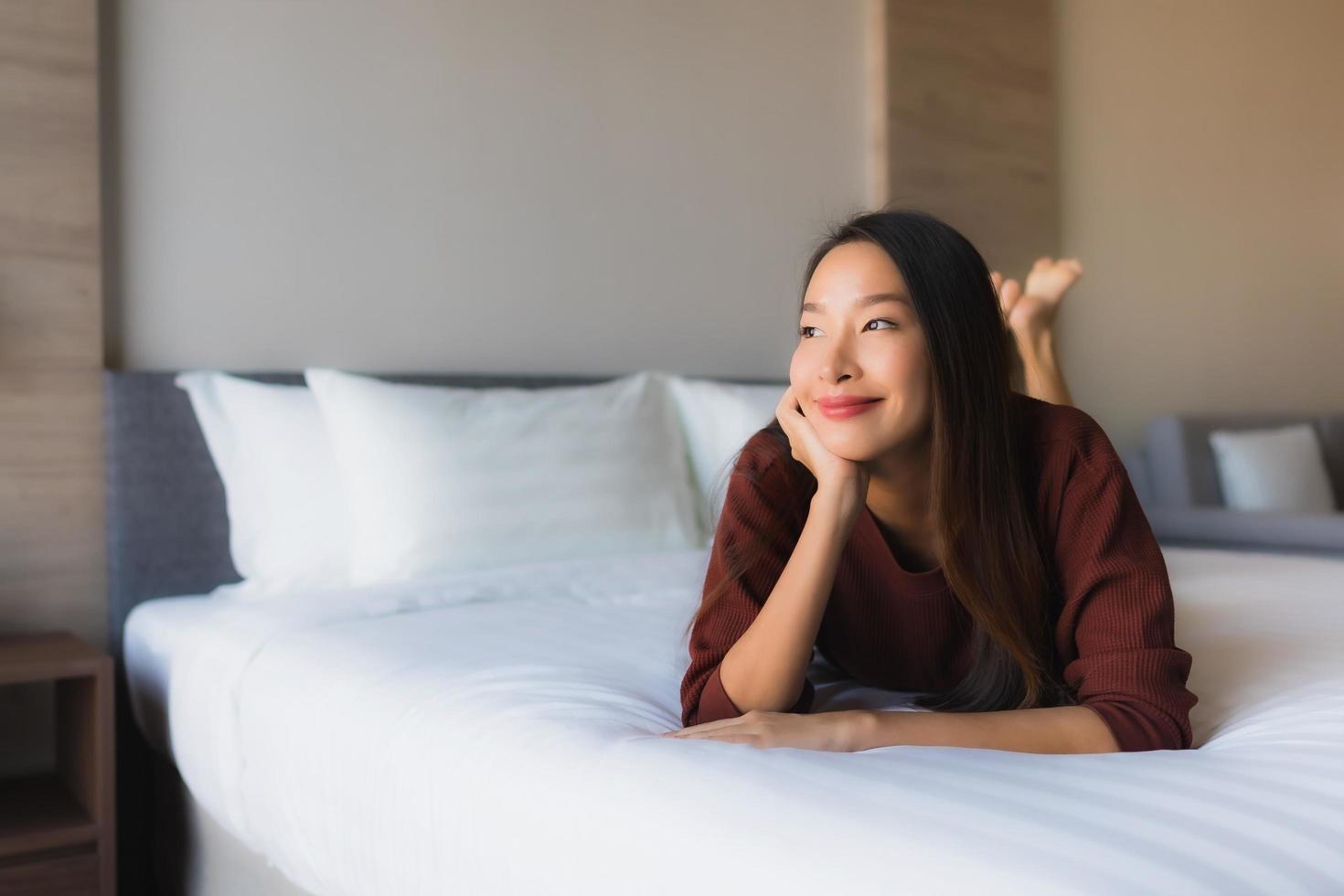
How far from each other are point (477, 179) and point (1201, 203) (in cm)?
309

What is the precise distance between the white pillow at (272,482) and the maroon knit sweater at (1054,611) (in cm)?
123

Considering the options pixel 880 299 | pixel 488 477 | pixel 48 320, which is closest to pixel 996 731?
pixel 880 299

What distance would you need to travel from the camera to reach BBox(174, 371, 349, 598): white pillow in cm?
233

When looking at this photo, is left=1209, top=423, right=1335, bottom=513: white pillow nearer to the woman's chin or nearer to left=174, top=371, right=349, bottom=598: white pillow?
left=174, top=371, right=349, bottom=598: white pillow

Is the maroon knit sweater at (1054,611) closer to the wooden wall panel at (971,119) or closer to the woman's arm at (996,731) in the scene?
the woman's arm at (996,731)

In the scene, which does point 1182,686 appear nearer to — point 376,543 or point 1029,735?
point 1029,735

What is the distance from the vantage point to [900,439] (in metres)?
1.23

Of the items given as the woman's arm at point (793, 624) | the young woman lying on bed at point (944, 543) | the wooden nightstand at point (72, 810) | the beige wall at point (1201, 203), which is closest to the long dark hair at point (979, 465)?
the young woman lying on bed at point (944, 543)

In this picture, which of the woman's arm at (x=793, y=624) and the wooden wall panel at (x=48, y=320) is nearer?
the woman's arm at (x=793, y=624)

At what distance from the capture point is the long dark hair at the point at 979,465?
120 centimetres

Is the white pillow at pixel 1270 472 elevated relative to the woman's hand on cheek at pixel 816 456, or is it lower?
lower

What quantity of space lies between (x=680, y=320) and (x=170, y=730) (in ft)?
5.68

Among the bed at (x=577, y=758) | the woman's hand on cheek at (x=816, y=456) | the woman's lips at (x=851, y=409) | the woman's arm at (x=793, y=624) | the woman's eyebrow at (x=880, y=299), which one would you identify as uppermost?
the woman's eyebrow at (x=880, y=299)

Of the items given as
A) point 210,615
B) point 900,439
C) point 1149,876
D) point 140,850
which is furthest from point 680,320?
point 1149,876
